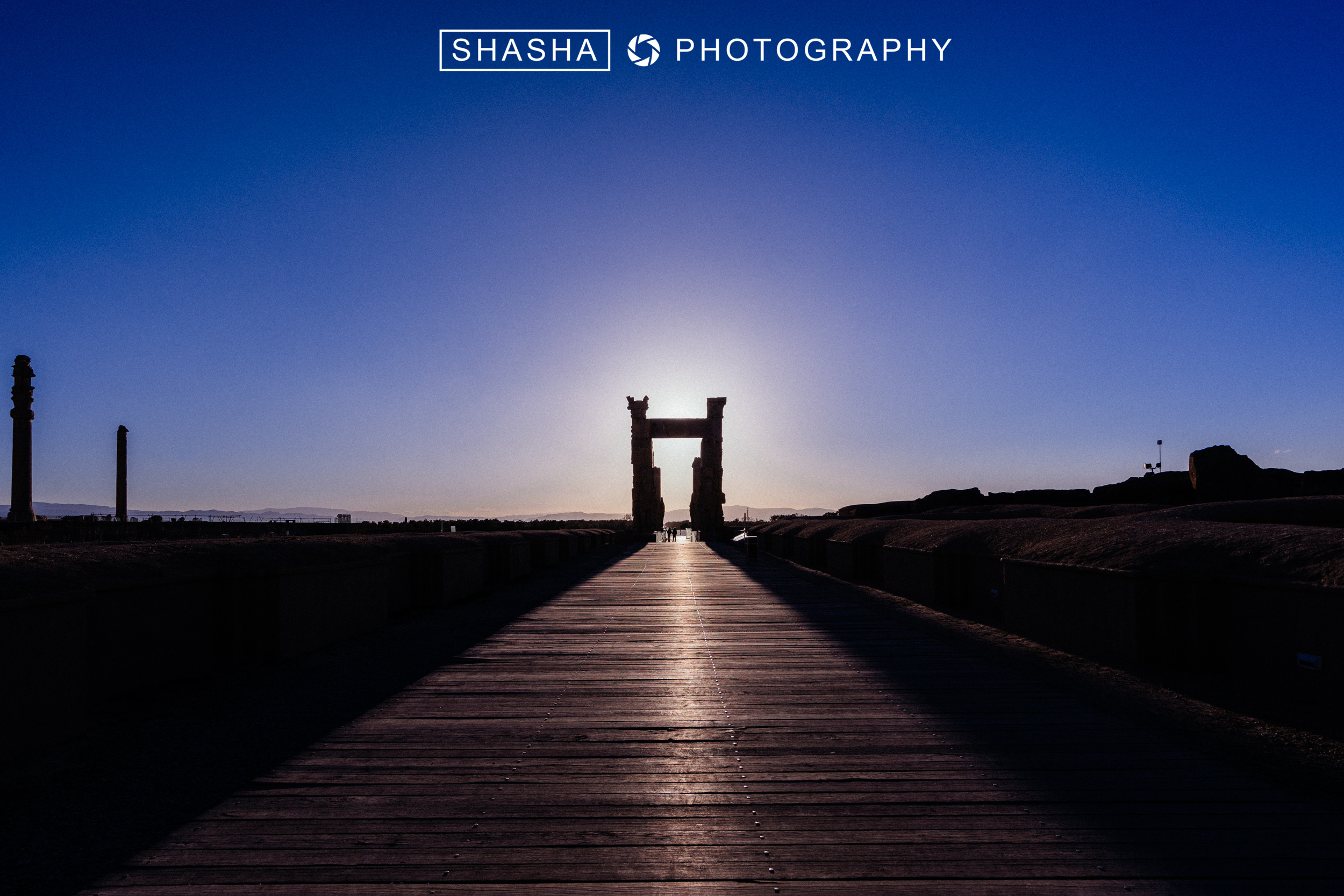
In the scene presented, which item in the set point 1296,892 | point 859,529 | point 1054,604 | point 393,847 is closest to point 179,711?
point 393,847

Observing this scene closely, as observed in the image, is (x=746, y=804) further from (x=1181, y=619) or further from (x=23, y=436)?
(x=23, y=436)

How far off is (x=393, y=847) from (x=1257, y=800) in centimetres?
503

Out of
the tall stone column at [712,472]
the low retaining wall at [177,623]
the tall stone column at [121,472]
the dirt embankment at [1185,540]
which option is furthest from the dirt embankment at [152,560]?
the tall stone column at [121,472]

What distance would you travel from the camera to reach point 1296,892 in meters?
3.37

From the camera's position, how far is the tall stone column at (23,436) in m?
36.4

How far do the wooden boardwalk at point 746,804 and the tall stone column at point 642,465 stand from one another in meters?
52.6

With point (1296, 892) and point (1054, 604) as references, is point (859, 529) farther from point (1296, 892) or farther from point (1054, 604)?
point (1296, 892)

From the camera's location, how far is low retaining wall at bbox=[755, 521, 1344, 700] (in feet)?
21.3

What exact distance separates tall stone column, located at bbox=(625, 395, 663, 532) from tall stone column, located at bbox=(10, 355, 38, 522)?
37.4m

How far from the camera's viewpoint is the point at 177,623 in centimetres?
797

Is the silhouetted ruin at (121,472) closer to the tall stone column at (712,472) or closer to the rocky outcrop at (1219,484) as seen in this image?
the tall stone column at (712,472)

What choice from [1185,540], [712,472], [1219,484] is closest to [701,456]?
[712,472]

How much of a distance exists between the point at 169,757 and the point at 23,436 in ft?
144

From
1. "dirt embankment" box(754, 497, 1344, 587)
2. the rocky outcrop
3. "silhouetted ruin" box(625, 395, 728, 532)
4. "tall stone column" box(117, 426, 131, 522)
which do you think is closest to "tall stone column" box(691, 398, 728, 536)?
"silhouetted ruin" box(625, 395, 728, 532)
